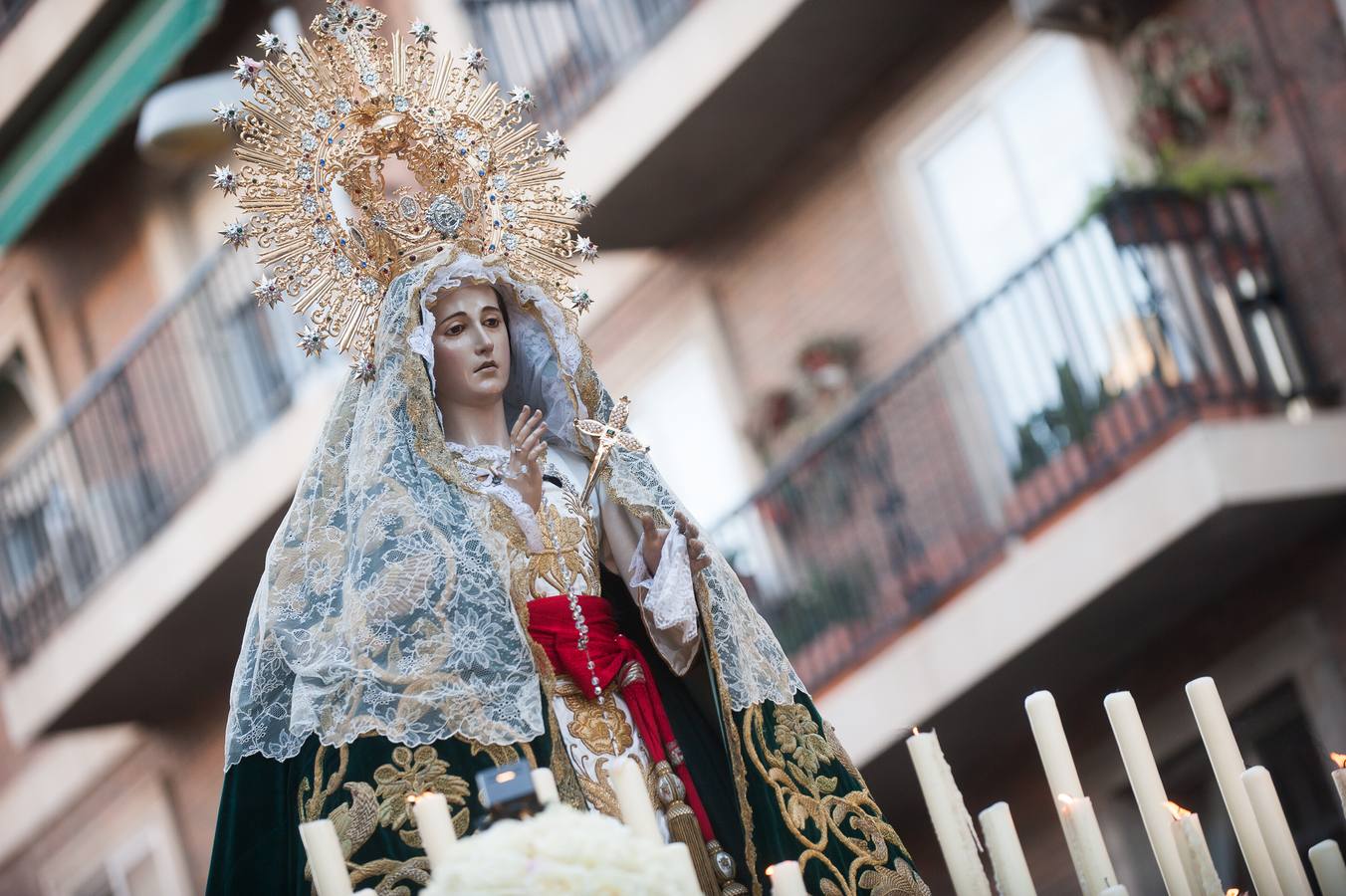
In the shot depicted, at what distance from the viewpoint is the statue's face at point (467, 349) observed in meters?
4.85

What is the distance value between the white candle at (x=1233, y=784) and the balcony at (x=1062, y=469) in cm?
470

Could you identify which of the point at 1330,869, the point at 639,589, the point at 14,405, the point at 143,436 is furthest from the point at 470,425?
the point at 14,405

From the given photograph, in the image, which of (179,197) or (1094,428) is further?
(179,197)

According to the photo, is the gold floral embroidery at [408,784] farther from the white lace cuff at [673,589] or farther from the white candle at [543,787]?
the white candle at [543,787]

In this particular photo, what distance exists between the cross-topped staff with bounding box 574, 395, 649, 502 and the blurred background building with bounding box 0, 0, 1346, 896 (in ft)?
12.2

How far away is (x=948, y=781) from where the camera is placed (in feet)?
11.0

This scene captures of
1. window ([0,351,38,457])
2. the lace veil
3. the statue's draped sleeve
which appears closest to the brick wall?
the lace veil

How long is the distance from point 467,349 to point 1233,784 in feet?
6.80

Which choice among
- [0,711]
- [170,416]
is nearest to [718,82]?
[170,416]

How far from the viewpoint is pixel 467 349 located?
191 inches

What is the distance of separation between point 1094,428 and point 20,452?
24.2ft

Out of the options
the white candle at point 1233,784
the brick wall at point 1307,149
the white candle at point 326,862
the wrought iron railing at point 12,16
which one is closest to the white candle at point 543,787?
the white candle at point 326,862

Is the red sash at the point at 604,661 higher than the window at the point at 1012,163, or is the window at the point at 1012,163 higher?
the window at the point at 1012,163

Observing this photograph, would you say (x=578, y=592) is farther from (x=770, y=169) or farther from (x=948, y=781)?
(x=770, y=169)
